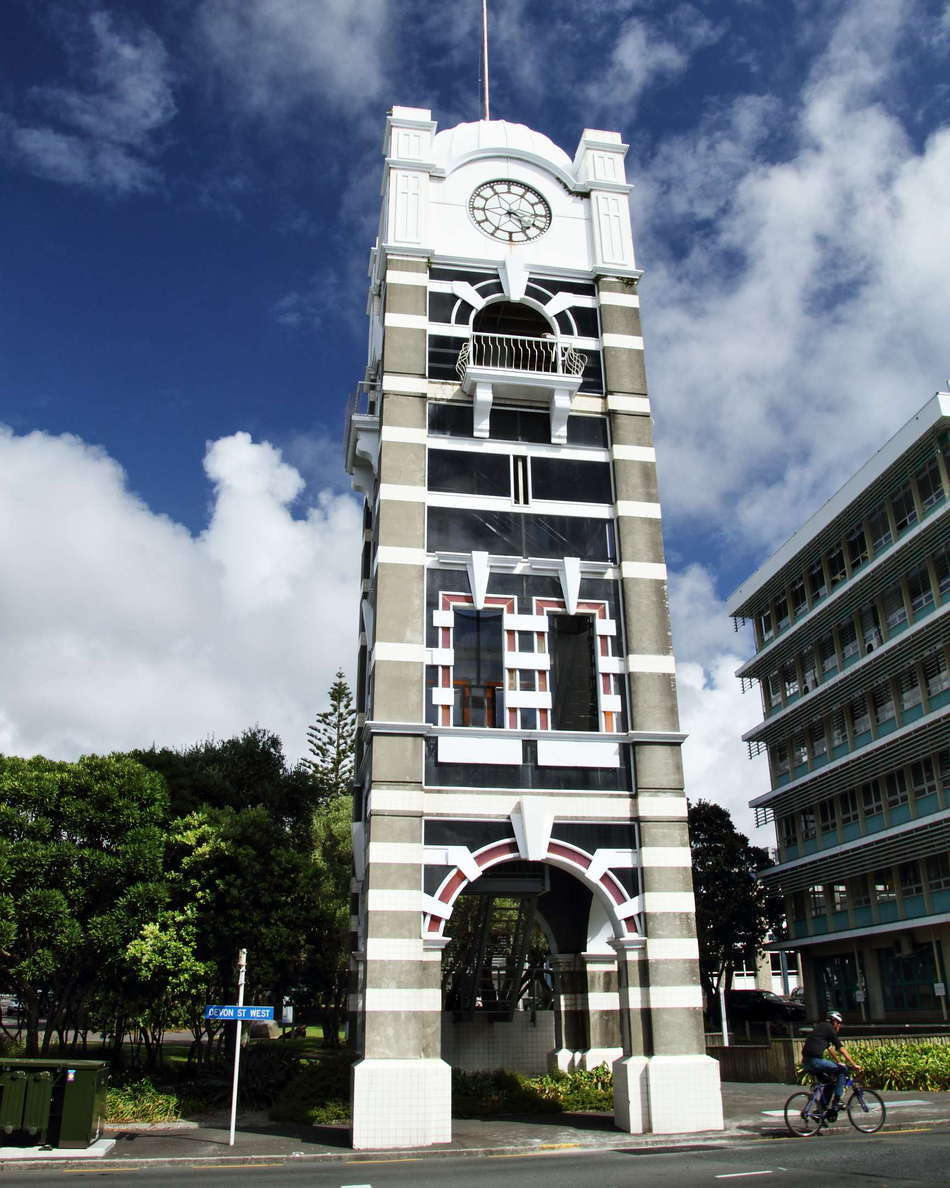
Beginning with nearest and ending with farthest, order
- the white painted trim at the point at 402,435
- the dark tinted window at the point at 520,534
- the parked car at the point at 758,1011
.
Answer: the dark tinted window at the point at 520,534, the white painted trim at the point at 402,435, the parked car at the point at 758,1011

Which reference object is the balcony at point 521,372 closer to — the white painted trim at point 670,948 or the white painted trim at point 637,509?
the white painted trim at point 637,509

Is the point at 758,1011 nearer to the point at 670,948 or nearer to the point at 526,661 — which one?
the point at 670,948

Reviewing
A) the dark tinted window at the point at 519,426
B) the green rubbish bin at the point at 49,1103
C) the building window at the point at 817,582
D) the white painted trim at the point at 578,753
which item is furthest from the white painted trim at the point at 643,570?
the building window at the point at 817,582

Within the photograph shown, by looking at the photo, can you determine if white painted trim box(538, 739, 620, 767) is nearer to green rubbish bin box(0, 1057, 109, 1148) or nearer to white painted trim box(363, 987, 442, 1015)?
white painted trim box(363, 987, 442, 1015)

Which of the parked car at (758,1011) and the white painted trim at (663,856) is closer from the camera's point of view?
the white painted trim at (663,856)

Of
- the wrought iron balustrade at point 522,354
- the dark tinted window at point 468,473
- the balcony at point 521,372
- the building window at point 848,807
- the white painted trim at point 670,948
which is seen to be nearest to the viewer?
the white painted trim at point 670,948

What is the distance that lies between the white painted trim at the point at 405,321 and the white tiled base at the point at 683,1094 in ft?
58.5

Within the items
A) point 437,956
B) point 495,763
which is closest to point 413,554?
point 495,763

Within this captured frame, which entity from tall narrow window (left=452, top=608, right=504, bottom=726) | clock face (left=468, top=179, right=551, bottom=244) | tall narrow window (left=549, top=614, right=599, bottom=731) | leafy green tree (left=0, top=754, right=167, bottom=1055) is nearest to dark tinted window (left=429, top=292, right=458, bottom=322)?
clock face (left=468, top=179, right=551, bottom=244)

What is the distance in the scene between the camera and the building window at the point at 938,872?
4030cm

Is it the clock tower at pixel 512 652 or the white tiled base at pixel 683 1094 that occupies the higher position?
the clock tower at pixel 512 652

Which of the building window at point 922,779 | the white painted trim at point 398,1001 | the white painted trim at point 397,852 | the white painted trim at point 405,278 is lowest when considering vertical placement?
the white painted trim at point 398,1001

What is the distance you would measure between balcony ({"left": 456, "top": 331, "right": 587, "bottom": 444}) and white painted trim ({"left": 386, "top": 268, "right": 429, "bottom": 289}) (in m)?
1.96

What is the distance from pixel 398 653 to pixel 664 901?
784cm
